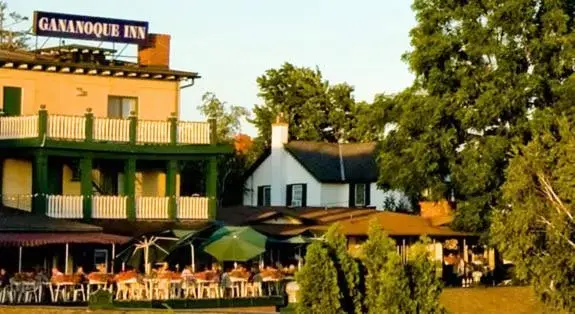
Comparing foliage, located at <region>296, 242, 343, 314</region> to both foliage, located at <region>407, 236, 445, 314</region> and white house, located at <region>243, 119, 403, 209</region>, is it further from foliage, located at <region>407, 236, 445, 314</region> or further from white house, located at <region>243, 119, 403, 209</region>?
white house, located at <region>243, 119, 403, 209</region>

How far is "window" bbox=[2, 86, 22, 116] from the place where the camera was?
49.8 meters

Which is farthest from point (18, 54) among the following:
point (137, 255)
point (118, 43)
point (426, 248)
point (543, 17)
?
point (426, 248)

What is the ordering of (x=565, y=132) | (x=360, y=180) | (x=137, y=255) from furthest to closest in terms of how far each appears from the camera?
(x=360, y=180) < (x=137, y=255) < (x=565, y=132)

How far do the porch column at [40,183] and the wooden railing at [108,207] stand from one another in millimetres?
1780

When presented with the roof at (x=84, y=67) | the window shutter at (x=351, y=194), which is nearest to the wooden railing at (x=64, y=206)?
the roof at (x=84, y=67)

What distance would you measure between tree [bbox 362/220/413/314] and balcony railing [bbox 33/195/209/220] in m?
19.1

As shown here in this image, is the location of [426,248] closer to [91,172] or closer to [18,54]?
[91,172]

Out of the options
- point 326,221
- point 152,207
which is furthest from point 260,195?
point 152,207

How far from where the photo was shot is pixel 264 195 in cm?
7200

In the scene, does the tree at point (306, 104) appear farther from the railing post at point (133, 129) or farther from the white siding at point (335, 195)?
the railing post at point (133, 129)

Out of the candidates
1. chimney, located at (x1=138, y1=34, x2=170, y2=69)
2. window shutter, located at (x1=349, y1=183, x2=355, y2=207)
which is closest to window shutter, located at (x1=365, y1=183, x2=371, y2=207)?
window shutter, located at (x1=349, y1=183, x2=355, y2=207)

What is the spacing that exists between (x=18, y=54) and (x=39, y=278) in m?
12.7

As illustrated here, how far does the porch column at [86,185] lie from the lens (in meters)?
47.8

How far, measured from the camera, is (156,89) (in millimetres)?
53219
